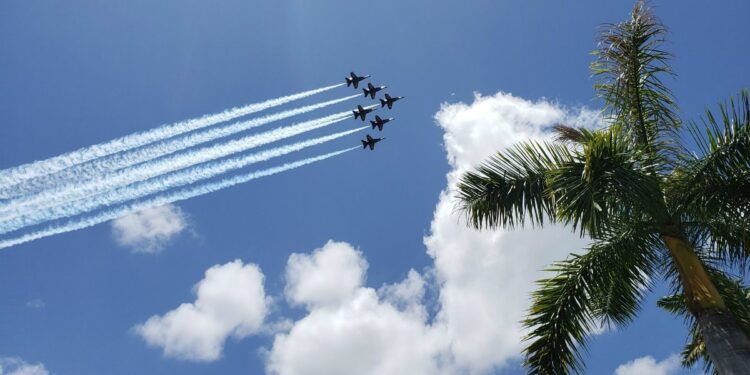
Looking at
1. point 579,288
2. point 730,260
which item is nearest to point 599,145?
point 579,288

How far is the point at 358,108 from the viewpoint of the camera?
44.9 meters

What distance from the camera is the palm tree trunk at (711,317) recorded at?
7.54m

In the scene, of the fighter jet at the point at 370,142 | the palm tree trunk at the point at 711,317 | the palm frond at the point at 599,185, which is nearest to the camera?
the palm tree trunk at the point at 711,317

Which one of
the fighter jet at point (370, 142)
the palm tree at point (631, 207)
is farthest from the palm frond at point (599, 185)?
the fighter jet at point (370, 142)

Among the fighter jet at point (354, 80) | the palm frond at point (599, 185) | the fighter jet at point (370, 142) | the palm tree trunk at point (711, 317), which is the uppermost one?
the fighter jet at point (354, 80)

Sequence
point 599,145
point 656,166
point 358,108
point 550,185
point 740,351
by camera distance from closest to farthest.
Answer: point 740,351 < point 599,145 < point 550,185 < point 656,166 < point 358,108

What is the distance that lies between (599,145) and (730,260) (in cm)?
400

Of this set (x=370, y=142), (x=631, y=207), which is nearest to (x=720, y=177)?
(x=631, y=207)

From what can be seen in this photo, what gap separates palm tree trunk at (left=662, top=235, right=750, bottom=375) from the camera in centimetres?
754

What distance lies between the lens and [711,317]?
8133 millimetres

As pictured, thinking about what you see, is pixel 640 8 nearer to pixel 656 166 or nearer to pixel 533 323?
pixel 656 166

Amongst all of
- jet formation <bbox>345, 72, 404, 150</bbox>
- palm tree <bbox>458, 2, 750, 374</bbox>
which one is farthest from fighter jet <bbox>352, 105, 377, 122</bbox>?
palm tree <bbox>458, 2, 750, 374</bbox>

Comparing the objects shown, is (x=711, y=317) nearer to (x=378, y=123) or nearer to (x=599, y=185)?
(x=599, y=185)

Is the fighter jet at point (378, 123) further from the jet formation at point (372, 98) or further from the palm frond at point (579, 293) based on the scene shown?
the palm frond at point (579, 293)
